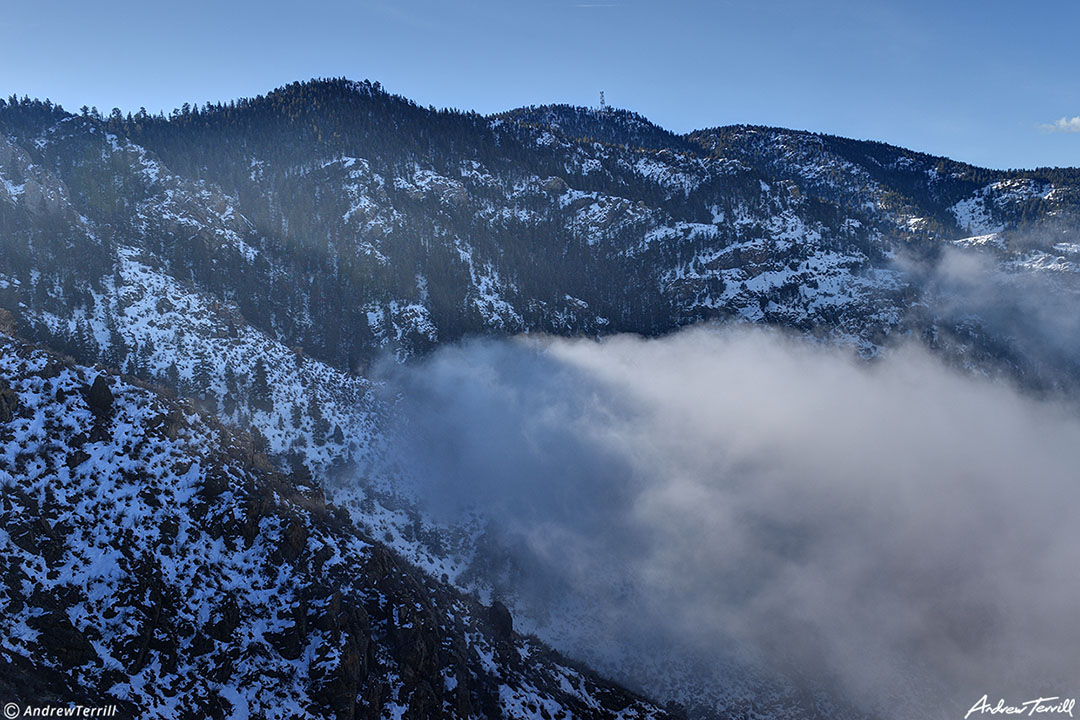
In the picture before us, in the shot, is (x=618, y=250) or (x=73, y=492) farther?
(x=618, y=250)

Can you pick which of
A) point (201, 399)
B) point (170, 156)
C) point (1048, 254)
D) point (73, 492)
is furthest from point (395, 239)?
point (1048, 254)

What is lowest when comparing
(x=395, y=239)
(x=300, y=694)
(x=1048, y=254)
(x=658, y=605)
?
(x=300, y=694)

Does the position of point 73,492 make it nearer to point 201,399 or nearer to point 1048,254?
point 201,399

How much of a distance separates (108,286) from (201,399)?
80.1 feet

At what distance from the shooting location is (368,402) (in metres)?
96.6

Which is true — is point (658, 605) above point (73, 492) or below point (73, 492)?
above
